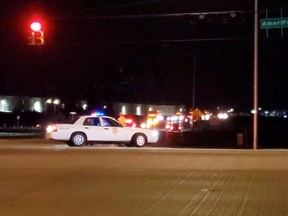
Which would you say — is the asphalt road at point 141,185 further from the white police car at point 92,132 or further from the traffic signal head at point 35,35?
the white police car at point 92,132

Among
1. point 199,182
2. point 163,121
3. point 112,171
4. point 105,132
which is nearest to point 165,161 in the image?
point 112,171

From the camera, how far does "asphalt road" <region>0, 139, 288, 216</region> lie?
38.3ft

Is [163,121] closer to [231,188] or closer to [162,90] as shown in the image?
[231,188]

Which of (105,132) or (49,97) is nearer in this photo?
(105,132)

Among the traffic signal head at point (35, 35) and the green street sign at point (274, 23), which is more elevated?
the green street sign at point (274, 23)

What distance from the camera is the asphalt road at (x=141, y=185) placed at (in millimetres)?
11664

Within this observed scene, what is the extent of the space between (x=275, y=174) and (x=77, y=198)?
7.02m

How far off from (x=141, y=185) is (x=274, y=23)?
644 inches

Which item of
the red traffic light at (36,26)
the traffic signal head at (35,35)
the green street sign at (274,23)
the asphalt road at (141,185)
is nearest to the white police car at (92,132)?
the traffic signal head at (35,35)

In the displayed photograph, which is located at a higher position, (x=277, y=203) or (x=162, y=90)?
(x=162, y=90)

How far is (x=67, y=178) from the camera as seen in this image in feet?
53.9

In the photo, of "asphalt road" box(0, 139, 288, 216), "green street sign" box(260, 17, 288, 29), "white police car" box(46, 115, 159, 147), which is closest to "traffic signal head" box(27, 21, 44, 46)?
"white police car" box(46, 115, 159, 147)

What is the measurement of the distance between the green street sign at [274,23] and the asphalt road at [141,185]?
734cm

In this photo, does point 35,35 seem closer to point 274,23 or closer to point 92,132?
point 92,132
